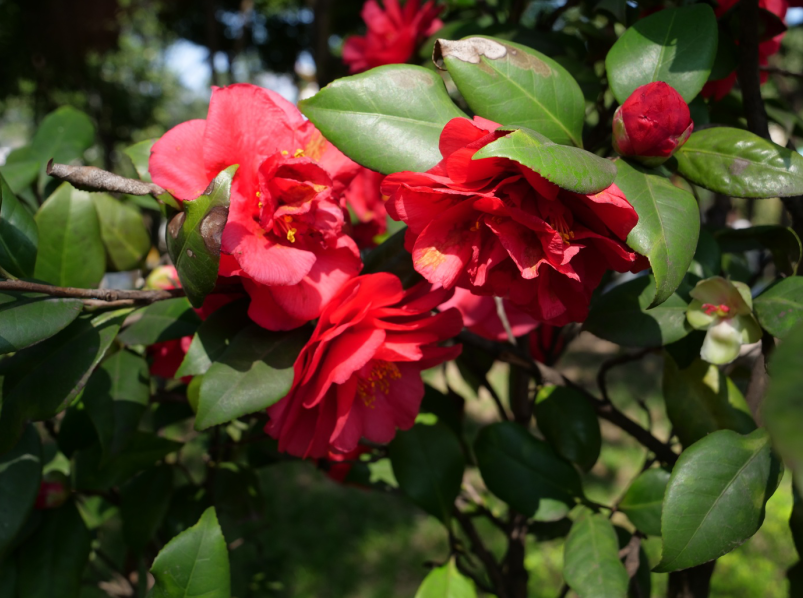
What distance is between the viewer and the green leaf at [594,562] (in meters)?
0.66

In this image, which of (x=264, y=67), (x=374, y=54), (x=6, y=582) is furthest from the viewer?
(x=264, y=67)

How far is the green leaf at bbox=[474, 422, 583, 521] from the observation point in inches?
33.0

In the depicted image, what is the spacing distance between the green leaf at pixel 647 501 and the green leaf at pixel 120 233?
783 millimetres

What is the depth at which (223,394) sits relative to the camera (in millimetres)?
549

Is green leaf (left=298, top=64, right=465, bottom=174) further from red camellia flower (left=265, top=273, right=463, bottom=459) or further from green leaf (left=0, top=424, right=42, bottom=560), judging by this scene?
green leaf (left=0, top=424, right=42, bottom=560)

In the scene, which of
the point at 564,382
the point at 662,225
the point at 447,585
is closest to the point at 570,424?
the point at 564,382

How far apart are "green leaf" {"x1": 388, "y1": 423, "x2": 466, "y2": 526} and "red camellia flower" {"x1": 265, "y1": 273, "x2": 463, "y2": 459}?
7.3 inches

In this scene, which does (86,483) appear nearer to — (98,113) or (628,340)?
(628,340)

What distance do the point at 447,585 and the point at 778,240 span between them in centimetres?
64

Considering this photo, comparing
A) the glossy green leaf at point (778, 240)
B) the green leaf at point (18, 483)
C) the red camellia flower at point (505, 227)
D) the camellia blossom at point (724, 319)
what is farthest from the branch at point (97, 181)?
the glossy green leaf at point (778, 240)

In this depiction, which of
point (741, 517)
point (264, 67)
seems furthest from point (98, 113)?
point (741, 517)

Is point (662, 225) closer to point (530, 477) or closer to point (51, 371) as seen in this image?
point (530, 477)

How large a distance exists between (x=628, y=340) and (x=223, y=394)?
0.42 meters

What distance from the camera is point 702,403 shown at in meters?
0.75
